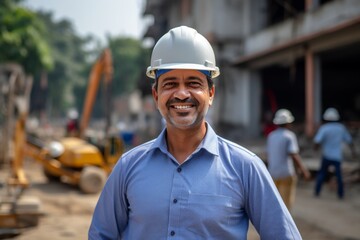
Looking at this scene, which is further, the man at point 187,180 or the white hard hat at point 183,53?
the white hard hat at point 183,53

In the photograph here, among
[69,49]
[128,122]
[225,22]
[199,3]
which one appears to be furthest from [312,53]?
[69,49]

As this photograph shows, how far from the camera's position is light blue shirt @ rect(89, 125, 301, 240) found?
1974 mm

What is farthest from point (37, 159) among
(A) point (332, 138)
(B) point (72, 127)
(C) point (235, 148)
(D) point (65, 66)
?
(D) point (65, 66)

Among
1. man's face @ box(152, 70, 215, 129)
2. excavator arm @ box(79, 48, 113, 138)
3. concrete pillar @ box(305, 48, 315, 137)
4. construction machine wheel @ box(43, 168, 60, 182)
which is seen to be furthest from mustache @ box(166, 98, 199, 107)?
concrete pillar @ box(305, 48, 315, 137)

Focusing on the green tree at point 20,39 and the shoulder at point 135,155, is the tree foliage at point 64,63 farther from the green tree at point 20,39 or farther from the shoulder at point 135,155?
the shoulder at point 135,155

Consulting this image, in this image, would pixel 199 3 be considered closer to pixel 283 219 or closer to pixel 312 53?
pixel 312 53

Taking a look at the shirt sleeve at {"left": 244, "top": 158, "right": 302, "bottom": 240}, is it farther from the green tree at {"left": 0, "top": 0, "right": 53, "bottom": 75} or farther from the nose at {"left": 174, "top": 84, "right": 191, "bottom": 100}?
the green tree at {"left": 0, "top": 0, "right": 53, "bottom": 75}

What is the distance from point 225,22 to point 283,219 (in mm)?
18696

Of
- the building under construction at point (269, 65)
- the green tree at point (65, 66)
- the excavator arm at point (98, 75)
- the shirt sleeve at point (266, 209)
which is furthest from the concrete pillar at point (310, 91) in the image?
the green tree at point (65, 66)

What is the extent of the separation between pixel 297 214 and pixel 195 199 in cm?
693

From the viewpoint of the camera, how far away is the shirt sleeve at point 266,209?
196 centimetres

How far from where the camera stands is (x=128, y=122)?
189ft

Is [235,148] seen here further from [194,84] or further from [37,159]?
[37,159]

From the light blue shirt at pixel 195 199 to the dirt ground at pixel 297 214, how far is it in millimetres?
4880
